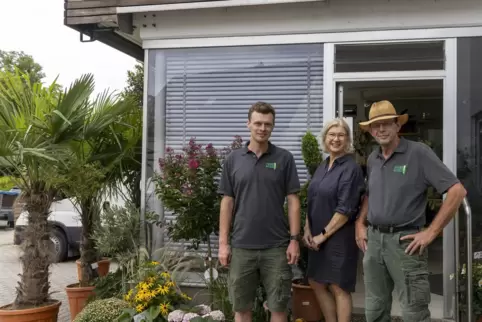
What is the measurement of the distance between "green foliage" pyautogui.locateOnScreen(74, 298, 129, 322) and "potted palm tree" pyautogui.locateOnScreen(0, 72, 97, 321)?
1.59 ft

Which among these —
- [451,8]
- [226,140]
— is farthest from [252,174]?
[451,8]

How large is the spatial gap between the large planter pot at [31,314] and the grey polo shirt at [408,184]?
3133 millimetres

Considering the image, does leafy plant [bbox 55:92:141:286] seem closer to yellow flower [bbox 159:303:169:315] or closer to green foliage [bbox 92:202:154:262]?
green foliage [bbox 92:202:154:262]

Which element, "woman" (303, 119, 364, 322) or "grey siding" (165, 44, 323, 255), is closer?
"woman" (303, 119, 364, 322)

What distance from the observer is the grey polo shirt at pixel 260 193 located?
331 centimetres

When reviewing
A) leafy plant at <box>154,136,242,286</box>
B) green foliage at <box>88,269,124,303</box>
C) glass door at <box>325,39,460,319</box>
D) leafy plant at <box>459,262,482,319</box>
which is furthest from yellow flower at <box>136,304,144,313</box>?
leafy plant at <box>459,262,482,319</box>

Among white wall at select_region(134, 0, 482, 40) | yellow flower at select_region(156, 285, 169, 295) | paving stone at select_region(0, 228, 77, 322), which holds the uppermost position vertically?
white wall at select_region(134, 0, 482, 40)

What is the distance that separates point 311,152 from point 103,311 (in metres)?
2.33

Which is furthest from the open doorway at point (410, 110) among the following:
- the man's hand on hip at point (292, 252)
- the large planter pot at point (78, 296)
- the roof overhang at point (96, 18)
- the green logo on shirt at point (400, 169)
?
the large planter pot at point (78, 296)

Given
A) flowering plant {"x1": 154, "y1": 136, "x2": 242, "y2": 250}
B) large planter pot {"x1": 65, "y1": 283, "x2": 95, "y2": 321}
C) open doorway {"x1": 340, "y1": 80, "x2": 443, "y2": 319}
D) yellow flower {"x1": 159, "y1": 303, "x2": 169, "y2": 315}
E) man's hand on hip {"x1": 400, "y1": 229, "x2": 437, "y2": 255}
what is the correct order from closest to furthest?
man's hand on hip {"x1": 400, "y1": 229, "x2": 437, "y2": 255} < yellow flower {"x1": 159, "y1": 303, "x2": 169, "y2": 315} < flowering plant {"x1": 154, "y1": 136, "x2": 242, "y2": 250} < large planter pot {"x1": 65, "y1": 283, "x2": 95, "y2": 321} < open doorway {"x1": 340, "y1": 80, "x2": 443, "y2": 319}

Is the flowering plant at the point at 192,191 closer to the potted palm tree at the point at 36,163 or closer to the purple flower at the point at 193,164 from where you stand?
the purple flower at the point at 193,164

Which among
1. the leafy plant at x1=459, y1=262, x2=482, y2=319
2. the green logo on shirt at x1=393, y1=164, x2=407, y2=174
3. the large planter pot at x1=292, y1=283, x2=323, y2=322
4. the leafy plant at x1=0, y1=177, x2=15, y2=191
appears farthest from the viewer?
the leafy plant at x1=0, y1=177, x2=15, y2=191

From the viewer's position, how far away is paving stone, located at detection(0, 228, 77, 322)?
6.19 metres

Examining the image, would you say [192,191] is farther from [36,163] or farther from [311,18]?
[311,18]
